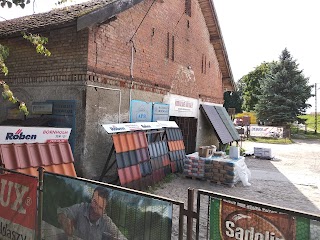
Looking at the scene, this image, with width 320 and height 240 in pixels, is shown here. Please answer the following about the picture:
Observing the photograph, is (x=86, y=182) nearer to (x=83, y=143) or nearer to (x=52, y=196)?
(x=52, y=196)

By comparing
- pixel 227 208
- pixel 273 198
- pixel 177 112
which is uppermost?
pixel 177 112

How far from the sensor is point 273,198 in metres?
7.41

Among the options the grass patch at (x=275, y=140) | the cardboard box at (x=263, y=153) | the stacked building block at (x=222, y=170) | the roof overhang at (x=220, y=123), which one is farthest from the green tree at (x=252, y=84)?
the stacked building block at (x=222, y=170)

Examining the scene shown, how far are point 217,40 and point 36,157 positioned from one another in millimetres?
11431

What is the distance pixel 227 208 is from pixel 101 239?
1.53 m

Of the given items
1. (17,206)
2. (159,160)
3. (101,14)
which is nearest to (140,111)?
(159,160)

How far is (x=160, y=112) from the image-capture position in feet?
31.9

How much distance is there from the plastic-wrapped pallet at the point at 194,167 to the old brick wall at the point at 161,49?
2.84m

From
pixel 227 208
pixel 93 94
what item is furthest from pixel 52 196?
pixel 93 94

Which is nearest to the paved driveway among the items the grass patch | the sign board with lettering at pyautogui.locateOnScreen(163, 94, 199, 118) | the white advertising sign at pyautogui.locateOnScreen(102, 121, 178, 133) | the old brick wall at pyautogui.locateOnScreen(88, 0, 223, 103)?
the white advertising sign at pyautogui.locateOnScreen(102, 121, 178, 133)

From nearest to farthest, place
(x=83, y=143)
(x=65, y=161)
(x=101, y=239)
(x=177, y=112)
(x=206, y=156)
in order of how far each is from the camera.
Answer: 1. (x=101, y=239)
2. (x=65, y=161)
3. (x=83, y=143)
4. (x=206, y=156)
5. (x=177, y=112)

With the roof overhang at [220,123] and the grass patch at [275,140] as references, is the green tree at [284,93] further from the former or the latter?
the roof overhang at [220,123]

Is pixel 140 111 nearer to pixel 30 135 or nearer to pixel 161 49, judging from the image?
pixel 161 49

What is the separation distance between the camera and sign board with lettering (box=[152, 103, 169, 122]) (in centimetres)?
935
